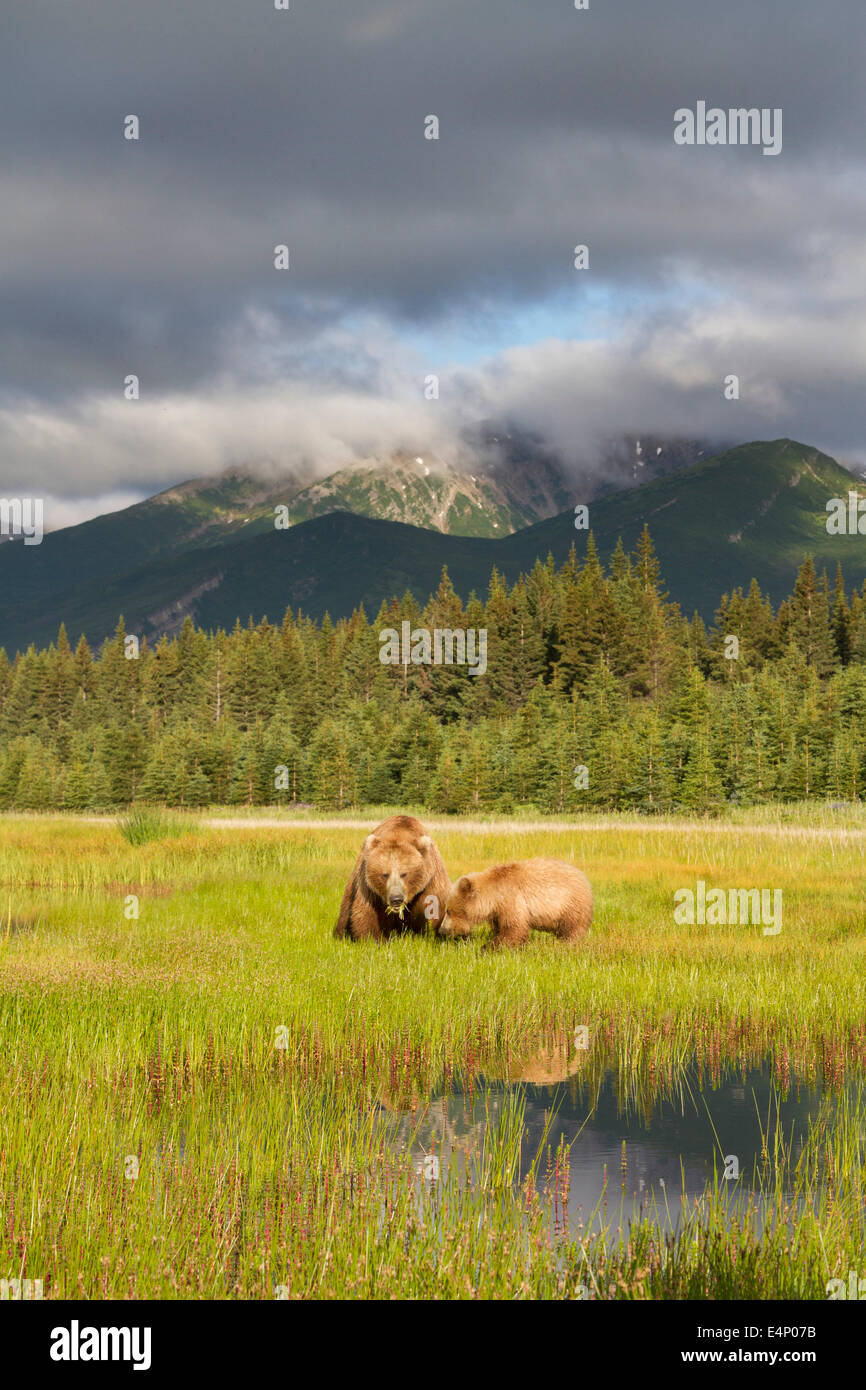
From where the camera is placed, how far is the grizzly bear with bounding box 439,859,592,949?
15.7 m

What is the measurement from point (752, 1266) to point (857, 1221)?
91 centimetres

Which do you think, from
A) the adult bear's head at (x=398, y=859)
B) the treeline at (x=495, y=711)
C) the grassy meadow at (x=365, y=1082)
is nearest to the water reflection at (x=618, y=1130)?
the grassy meadow at (x=365, y=1082)

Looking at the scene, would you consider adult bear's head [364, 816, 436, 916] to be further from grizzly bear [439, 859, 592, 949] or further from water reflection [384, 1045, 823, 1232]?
water reflection [384, 1045, 823, 1232]

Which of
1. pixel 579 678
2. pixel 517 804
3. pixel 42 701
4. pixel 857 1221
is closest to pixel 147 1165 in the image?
pixel 857 1221

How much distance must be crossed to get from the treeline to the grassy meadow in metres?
22.6

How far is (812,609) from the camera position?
10719 cm

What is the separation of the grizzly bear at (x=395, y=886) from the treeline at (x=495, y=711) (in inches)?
898

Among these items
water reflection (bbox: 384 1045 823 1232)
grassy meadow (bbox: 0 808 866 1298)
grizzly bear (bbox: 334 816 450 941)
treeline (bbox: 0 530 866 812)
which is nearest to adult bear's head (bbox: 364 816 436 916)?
grizzly bear (bbox: 334 816 450 941)

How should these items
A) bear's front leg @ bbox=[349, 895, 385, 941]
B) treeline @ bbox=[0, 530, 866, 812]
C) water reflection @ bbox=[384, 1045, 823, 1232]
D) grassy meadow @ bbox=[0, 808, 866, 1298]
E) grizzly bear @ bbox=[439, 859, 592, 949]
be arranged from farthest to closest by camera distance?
treeline @ bbox=[0, 530, 866, 812], grizzly bear @ bbox=[439, 859, 592, 949], bear's front leg @ bbox=[349, 895, 385, 941], water reflection @ bbox=[384, 1045, 823, 1232], grassy meadow @ bbox=[0, 808, 866, 1298]

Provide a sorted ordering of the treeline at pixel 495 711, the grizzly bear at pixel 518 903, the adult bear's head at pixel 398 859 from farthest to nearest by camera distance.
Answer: the treeline at pixel 495 711 → the grizzly bear at pixel 518 903 → the adult bear's head at pixel 398 859

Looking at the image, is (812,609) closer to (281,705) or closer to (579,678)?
(579,678)

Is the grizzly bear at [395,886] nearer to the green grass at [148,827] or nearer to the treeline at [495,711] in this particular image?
the green grass at [148,827]

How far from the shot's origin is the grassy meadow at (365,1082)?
5656 mm

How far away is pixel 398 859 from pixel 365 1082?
475cm
